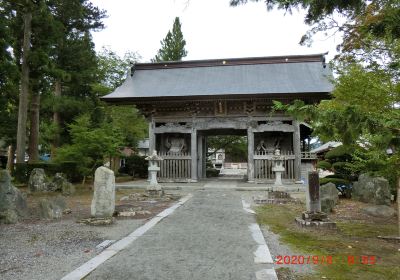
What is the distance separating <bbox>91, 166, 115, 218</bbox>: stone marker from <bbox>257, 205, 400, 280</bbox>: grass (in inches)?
135

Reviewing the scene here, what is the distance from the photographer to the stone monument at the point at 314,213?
6.61 metres

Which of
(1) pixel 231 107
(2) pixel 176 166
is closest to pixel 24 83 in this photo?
(2) pixel 176 166

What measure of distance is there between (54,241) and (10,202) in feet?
9.41

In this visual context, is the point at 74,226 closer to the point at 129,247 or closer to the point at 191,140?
the point at 129,247

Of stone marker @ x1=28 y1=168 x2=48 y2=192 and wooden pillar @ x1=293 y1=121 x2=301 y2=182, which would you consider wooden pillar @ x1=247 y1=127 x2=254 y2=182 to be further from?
stone marker @ x1=28 y1=168 x2=48 y2=192

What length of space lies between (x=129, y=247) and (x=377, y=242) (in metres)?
4.26

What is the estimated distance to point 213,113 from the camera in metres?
17.0

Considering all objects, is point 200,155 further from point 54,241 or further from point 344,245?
point 344,245

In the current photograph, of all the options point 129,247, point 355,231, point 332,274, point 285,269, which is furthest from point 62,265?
point 355,231

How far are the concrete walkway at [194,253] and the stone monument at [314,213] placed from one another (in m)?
1.13

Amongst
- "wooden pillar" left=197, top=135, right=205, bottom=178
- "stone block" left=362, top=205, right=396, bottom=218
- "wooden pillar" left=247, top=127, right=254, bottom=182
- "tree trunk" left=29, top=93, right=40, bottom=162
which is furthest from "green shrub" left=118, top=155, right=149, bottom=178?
"stone block" left=362, top=205, right=396, bottom=218

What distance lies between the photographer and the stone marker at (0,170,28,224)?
284 inches

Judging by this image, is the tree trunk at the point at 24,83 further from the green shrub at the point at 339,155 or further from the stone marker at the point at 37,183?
the green shrub at the point at 339,155

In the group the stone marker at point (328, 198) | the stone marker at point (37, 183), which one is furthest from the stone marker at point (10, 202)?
the stone marker at point (328, 198)
